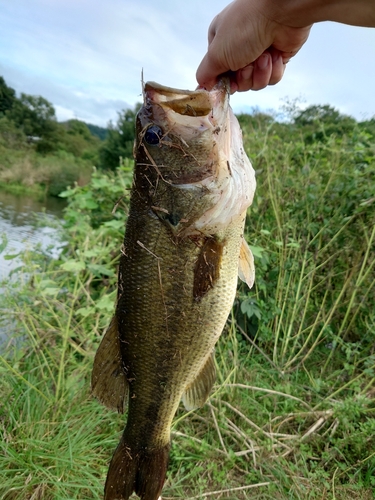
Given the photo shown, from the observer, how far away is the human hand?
1.54 m

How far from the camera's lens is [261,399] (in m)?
3.19

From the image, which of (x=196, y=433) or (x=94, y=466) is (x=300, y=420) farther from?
(x=94, y=466)

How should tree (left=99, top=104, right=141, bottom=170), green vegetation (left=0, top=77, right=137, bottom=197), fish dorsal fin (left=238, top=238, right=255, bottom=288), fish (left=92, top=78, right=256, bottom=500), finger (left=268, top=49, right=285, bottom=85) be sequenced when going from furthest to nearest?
1. tree (left=99, top=104, right=141, bottom=170)
2. green vegetation (left=0, top=77, right=137, bottom=197)
3. finger (left=268, top=49, right=285, bottom=85)
4. fish dorsal fin (left=238, top=238, right=255, bottom=288)
5. fish (left=92, top=78, right=256, bottom=500)

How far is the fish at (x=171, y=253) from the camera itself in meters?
1.48

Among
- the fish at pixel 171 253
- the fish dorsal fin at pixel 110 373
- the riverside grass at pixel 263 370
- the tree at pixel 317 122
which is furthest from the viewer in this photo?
the tree at pixel 317 122

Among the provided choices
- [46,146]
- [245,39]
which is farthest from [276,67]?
[46,146]

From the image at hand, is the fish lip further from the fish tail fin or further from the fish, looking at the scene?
the fish tail fin

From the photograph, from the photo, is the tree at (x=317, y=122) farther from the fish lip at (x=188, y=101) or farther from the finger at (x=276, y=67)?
the fish lip at (x=188, y=101)

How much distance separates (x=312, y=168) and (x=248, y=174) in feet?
10.9

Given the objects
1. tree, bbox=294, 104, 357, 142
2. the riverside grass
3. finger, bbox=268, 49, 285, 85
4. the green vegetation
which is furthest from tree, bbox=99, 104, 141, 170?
finger, bbox=268, 49, 285, 85

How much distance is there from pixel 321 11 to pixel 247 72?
0.43 m

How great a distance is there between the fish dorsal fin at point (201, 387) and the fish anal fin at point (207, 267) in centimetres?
38

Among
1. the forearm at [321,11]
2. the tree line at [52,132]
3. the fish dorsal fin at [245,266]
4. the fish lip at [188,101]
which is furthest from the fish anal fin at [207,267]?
the tree line at [52,132]

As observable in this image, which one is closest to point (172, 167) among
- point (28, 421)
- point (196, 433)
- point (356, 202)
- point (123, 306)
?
point (123, 306)
